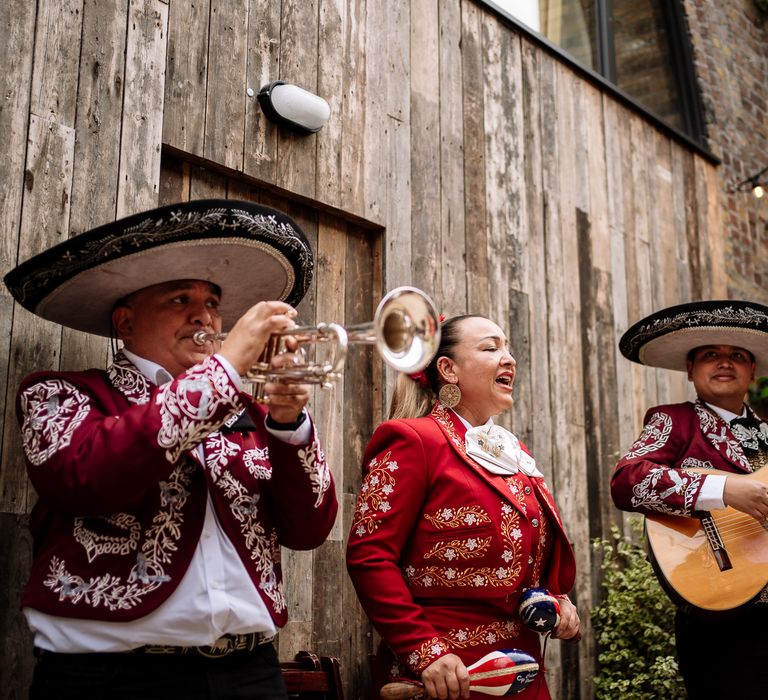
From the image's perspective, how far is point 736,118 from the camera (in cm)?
689

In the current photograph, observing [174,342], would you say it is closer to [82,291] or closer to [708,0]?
[82,291]

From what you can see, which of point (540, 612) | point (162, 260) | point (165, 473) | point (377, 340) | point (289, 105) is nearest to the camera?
point (165, 473)

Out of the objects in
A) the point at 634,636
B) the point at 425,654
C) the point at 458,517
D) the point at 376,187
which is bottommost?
the point at 634,636

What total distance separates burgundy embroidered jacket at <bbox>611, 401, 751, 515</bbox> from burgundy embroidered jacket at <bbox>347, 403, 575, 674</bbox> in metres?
0.61

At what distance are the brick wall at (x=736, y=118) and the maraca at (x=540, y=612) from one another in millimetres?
4109

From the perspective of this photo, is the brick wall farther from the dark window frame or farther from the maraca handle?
the maraca handle

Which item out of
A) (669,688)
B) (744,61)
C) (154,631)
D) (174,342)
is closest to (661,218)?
(744,61)

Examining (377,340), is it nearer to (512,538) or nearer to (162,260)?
(162,260)

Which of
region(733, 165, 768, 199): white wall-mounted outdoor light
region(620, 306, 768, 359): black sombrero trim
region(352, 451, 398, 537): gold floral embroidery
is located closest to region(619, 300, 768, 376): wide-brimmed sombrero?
region(620, 306, 768, 359): black sombrero trim

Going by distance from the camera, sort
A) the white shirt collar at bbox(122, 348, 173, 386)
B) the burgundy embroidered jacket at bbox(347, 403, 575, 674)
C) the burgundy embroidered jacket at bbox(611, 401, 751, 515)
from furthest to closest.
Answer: the burgundy embroidered jacket at bbox(611, 401, 751, 515), the burgundy embroidered jacket at bbox(347, 403, 575, 674), the white shirt collar at bbox(122, 348, 173, 386)

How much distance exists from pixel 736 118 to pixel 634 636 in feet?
12.9

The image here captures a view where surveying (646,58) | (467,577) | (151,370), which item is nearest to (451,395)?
(467,577)

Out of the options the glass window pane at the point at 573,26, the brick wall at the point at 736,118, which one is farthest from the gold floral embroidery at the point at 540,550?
the brick wall at the point at 736,118

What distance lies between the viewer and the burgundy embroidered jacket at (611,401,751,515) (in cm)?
334
